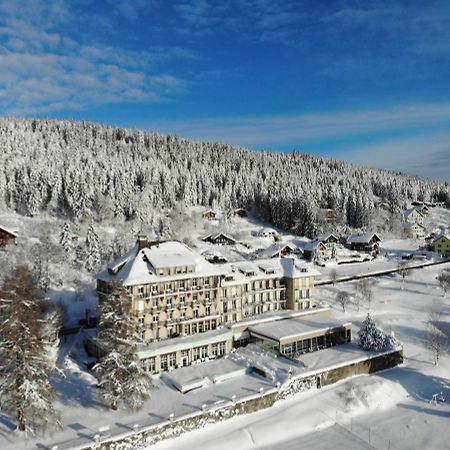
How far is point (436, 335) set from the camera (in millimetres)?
53188

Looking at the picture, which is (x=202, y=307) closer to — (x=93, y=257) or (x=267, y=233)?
(x=93, y=257)

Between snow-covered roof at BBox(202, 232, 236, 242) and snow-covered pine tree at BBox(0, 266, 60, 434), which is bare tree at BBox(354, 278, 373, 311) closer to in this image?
snow-covered roof at BBox(202, 232, 236, 242)

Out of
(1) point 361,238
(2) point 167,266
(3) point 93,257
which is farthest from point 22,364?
(1) point 361,238

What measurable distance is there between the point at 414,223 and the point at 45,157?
135891 millimetres

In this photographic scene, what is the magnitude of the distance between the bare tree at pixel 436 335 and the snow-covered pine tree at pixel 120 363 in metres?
36.2

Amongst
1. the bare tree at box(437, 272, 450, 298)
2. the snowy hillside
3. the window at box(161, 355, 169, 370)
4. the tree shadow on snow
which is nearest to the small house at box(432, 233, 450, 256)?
the bare tree at box(437, 272, 450, 298)

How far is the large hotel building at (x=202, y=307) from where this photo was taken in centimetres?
4809

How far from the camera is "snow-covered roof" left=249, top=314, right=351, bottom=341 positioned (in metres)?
51.5

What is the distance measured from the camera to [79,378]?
→ 43.6 meters

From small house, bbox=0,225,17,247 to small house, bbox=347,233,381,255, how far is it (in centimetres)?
8590

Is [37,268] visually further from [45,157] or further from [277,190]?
[277,190]

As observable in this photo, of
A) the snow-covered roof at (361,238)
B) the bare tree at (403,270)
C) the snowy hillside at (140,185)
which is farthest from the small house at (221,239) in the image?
the bare tree at (403,270)

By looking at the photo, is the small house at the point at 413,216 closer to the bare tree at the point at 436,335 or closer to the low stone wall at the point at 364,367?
the bare tree at the point at 436,335

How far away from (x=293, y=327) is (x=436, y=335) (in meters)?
18.4
